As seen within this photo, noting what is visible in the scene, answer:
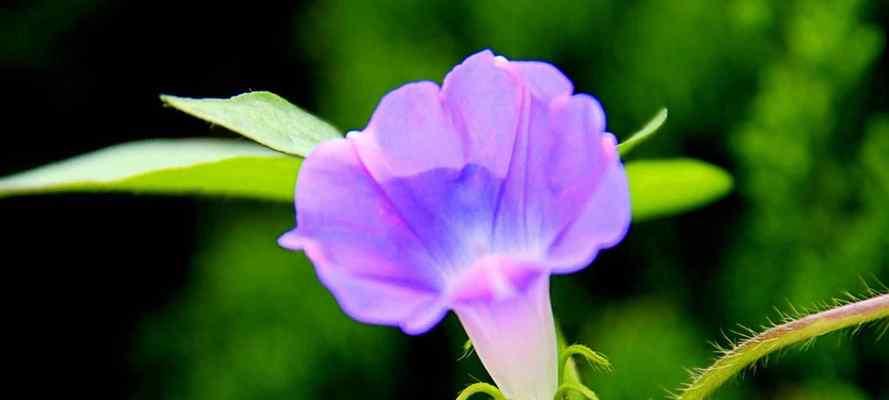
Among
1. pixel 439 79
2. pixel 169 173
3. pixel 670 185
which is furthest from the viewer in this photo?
pixel 439 79

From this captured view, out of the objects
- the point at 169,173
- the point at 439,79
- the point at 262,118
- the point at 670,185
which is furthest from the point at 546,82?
the point at 439,79

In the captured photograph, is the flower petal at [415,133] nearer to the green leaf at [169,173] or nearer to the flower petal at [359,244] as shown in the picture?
the flower petal at [359,244]

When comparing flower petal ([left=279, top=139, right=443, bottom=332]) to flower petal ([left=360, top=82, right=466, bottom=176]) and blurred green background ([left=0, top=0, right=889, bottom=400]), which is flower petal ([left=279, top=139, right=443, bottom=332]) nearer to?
flower petal ([left=360, top=82, right=466, bottom=176])

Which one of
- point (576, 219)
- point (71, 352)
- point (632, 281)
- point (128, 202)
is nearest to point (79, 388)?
point (71, 352)

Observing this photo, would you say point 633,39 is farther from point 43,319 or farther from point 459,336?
point 43,319

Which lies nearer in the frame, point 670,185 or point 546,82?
point 546,82

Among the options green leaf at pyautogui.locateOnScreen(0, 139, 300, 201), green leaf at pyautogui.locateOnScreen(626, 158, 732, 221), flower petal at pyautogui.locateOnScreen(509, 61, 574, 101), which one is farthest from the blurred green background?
flower petal at pyautogui.locateOnScreen(509, 61, 574, 101)

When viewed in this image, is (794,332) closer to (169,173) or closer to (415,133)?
(415,133)
